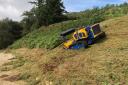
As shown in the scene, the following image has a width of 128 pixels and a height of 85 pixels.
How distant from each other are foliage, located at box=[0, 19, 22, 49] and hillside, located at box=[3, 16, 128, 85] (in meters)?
14.0

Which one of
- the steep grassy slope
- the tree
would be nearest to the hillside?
the steep grassy slope

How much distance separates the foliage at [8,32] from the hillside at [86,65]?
46.1 ft

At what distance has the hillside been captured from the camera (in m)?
16.2

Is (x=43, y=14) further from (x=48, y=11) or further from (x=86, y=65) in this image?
(x=86, y=65)

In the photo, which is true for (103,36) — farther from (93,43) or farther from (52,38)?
(52,38)

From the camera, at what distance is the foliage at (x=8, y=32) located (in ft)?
126

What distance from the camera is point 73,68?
1823 cm

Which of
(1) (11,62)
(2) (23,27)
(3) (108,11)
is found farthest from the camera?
(2) (23,27)

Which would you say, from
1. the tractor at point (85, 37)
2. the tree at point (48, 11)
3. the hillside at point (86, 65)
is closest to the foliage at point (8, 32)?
the tree at point (48, 11)

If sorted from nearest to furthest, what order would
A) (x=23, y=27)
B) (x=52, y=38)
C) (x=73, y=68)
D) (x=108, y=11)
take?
(x=73, y=68), (x=52, y=38), (x=108, y=11), (x=23, y=27)

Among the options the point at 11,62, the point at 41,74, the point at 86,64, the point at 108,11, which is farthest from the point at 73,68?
the point at 108,11

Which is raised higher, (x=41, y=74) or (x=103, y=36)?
(x=103, y=36)

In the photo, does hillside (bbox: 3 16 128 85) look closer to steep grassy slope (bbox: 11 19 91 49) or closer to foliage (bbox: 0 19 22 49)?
steep grassy slope (bbox: 11 19 91 49)

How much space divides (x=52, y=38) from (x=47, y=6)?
10791 millimetres
